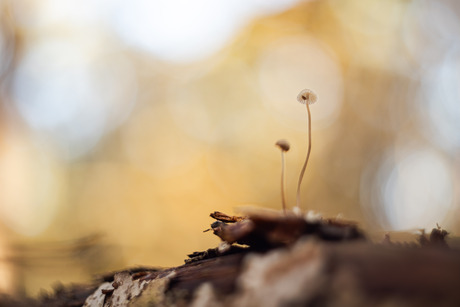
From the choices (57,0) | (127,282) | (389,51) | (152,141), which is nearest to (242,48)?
(152,141)

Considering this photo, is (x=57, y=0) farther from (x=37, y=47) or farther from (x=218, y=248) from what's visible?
(x=218, y=248)

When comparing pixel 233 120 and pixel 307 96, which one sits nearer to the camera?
pixel 307 96

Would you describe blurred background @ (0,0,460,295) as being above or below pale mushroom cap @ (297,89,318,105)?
above

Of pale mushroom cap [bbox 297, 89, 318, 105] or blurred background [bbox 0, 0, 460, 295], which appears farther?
blurred background [bbox 0, 0, 460, 295]

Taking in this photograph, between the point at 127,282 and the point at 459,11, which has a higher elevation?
the point at 459,11

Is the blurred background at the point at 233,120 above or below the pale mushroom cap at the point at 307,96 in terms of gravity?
above

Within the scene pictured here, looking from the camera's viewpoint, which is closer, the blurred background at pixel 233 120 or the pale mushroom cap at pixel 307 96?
the pale mushroom cap at pixel 307 96

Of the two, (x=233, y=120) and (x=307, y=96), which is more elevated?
(x=233, y=120)

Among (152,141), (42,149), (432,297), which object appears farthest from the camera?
(152,141)
